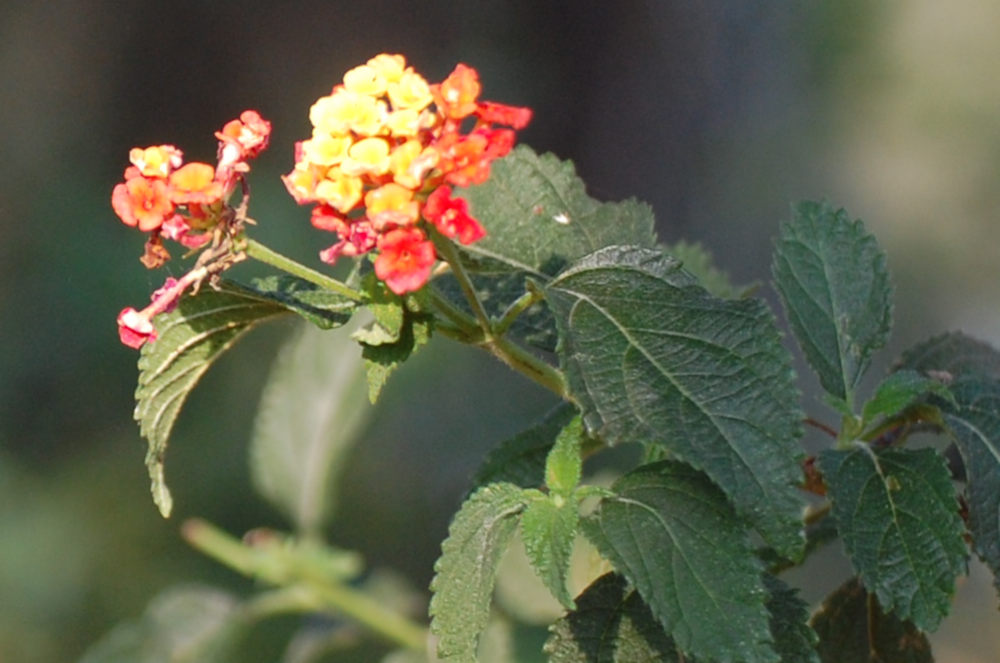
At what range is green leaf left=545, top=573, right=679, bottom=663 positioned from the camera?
52 centimetres

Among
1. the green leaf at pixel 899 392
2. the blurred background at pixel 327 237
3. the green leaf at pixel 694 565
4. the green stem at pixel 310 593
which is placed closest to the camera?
A: the green leaf at pixel 694 565

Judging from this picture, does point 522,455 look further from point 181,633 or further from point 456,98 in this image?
point 181,633

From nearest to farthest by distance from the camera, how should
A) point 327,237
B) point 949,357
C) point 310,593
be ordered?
point 949,357, point 310,593, point 327,237

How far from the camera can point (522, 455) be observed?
0.65m

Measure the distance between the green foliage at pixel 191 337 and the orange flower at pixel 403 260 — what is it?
2.2 inches

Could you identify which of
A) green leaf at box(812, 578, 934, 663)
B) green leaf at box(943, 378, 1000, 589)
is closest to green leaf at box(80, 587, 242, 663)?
green leaf at box(812, 578, 934, 663)

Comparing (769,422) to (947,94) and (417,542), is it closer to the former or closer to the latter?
(417,542)

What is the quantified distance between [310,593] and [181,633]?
Result: 124mm

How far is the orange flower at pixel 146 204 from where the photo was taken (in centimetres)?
51

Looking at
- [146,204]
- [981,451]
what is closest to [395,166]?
[146,204]

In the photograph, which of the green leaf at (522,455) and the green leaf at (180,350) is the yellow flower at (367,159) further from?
the green leaf at (522,455)

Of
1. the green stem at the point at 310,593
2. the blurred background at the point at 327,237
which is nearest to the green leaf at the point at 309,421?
the green stem at the point at 310,593

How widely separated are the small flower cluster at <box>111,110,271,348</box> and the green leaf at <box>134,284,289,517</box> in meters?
0.01

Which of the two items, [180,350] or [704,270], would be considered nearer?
[180,350]
